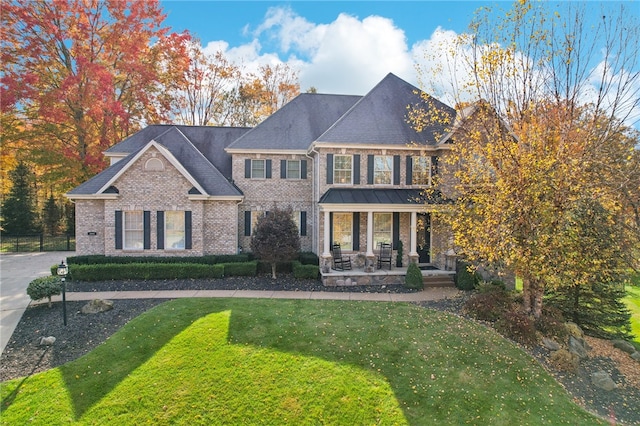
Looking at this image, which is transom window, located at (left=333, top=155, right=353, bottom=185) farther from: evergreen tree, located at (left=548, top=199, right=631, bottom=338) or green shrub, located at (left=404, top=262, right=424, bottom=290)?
Answer: evergreen tree, located at (left=548, top=199, right=631, bottom=338)

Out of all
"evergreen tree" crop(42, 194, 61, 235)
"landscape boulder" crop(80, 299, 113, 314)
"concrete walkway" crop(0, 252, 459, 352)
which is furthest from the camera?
"evergreen tree" crop(42, 194, 61, 235)

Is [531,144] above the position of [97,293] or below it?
above

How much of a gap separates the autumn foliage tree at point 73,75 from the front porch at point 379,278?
65.7 ft

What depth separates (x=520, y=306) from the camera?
11625 mm

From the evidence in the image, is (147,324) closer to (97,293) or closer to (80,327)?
(80,327)

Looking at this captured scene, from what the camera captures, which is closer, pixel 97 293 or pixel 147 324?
pixel 147 324

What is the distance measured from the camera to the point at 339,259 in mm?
15844

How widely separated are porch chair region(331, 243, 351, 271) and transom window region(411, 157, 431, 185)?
5.14 metres

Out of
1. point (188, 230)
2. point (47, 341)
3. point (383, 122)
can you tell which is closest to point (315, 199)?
point (383, 122)

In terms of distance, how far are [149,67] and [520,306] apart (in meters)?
29.7

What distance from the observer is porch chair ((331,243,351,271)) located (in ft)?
50.4

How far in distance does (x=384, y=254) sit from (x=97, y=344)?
39.1 feet

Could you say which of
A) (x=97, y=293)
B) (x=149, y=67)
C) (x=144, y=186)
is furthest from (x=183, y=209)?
(x=149, y=67)

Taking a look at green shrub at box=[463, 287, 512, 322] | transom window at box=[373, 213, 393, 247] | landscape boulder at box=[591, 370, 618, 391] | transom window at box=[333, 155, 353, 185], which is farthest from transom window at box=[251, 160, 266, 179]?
landscape boulder at box=[591, 370, 618, 391]
